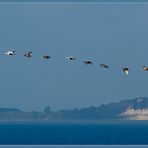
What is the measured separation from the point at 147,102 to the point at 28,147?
26.0 metres

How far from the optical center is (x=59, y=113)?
59781 millimetres

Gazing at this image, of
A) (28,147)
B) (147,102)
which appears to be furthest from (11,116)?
(28,147)

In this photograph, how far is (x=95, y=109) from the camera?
50219mm

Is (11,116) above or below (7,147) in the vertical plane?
above

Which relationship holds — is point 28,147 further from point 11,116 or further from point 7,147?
point 11,116

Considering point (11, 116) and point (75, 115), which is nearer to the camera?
point (11, 116)

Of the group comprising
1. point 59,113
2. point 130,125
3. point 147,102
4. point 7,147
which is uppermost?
point 130,125

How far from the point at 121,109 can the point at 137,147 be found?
116ft

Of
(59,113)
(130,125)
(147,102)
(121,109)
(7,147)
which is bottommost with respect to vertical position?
(7,147)

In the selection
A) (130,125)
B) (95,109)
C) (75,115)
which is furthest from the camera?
(130,125)

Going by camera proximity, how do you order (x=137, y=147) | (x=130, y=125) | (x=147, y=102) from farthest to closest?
1. (x=130, y=125)
2. (x=147, y=102)
3. (x=137, y=147)

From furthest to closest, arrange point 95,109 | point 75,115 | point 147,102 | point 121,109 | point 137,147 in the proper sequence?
point 75,115 → point 95,109 → point 121,109 → point 147,102 → point 137,147

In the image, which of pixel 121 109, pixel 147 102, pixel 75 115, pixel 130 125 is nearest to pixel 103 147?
pixel 147 102

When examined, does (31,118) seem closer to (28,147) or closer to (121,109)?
(121,109)
